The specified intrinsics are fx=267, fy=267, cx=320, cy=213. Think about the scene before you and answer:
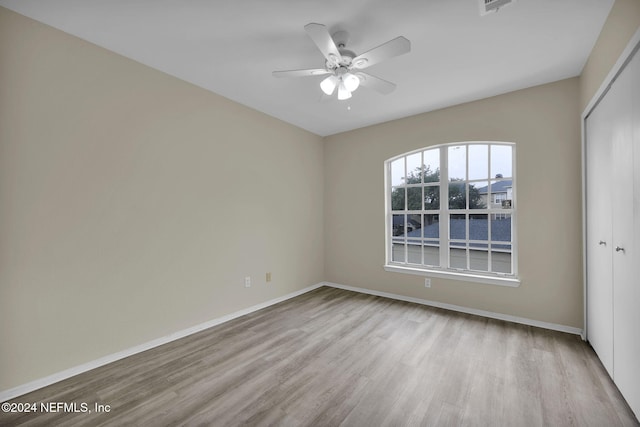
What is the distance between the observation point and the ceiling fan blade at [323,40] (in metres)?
1.68

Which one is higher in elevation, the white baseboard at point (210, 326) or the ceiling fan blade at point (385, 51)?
the ceiling fan blade at point (385, 51)

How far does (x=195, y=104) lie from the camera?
2.98m

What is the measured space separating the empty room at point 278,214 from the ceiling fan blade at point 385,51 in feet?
0.05

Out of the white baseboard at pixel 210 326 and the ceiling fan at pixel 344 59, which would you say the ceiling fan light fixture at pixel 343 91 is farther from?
the white baseboard at pixel 210 326

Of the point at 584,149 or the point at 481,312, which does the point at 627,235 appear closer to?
the point at 584,149

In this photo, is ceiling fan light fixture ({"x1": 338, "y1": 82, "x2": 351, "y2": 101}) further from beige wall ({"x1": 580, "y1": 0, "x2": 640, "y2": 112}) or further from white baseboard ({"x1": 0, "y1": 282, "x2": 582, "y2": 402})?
white baseboard ({"x1": 0, "y1": 282, "x2": 582, "y2": 402})

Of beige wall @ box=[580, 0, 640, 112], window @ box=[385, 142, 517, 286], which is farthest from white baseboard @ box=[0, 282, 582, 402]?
beige wall @ box=[580, 0, 640, 112]

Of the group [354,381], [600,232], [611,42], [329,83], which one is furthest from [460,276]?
[329,83]

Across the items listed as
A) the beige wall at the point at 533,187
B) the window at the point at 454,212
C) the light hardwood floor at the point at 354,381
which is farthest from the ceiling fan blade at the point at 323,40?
the light hardwood floor at the point at 354,381

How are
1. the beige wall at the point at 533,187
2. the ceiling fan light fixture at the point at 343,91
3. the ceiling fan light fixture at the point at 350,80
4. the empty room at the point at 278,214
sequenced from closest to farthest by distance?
the empty room at the point at 278,214
the ceiling fan light fixture at the point at 350,80
the ceiling fan light fixture at the point at 343,91
the beige wall at the point at 533,187

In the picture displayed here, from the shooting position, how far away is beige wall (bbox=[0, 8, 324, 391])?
1.92 meters

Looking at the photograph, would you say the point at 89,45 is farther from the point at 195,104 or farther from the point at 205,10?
the point at 205,10

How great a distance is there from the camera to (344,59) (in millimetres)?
2125

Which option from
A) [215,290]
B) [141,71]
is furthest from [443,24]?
[215,290]
